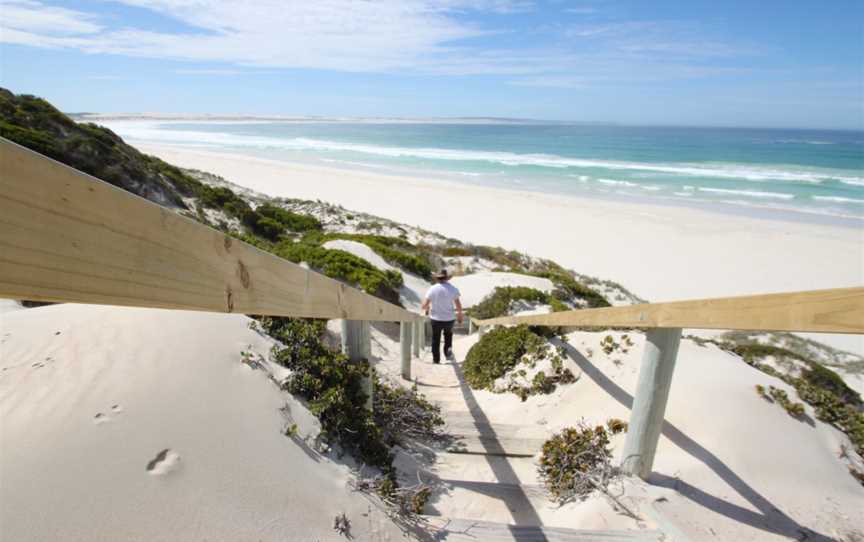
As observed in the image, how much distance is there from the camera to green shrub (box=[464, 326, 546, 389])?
5922 millimetres

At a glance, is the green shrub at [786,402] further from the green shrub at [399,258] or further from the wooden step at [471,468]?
the green shrub at [399,258]

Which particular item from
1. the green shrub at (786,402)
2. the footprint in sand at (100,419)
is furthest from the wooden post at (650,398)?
the footprint in sand at (100,419)

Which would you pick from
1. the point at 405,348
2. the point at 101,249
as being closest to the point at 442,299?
the point at 405,348

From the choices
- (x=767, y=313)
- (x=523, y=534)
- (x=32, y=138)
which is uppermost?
(x=32, y=138)

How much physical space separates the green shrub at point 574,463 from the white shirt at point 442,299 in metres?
3.66

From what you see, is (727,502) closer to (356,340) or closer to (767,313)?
(767,313)

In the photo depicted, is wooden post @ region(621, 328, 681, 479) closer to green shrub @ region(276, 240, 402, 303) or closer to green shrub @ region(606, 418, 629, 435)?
green shrub @ region(606, 418, 629, 435)

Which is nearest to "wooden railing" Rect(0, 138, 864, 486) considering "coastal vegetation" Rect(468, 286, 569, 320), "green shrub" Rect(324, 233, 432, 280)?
"coastal vegetation" Rect(468, 286, 569, 320)

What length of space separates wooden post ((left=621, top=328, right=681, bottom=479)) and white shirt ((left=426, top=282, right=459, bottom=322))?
4327 mm

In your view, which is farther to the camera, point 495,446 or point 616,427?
point 495,446

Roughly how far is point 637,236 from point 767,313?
775 inches

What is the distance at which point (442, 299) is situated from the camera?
23.8 feet

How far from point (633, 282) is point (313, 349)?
1393 cm

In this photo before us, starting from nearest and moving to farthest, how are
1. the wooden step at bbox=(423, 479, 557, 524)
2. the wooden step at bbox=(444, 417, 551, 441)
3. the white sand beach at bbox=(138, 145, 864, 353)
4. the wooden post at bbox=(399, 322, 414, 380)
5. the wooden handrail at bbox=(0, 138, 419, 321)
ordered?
the wooden handrail at bbox=(0, 138, 419, 321) < the wooden step at bbox=(423, 479, 557, 524) < the wooden step at bbox=(444, 417, 551, 441) < the wooden post at bbox=(399, 322, 414, 380) < the white sand beach at bbox=(138, 145, 864, 353)
